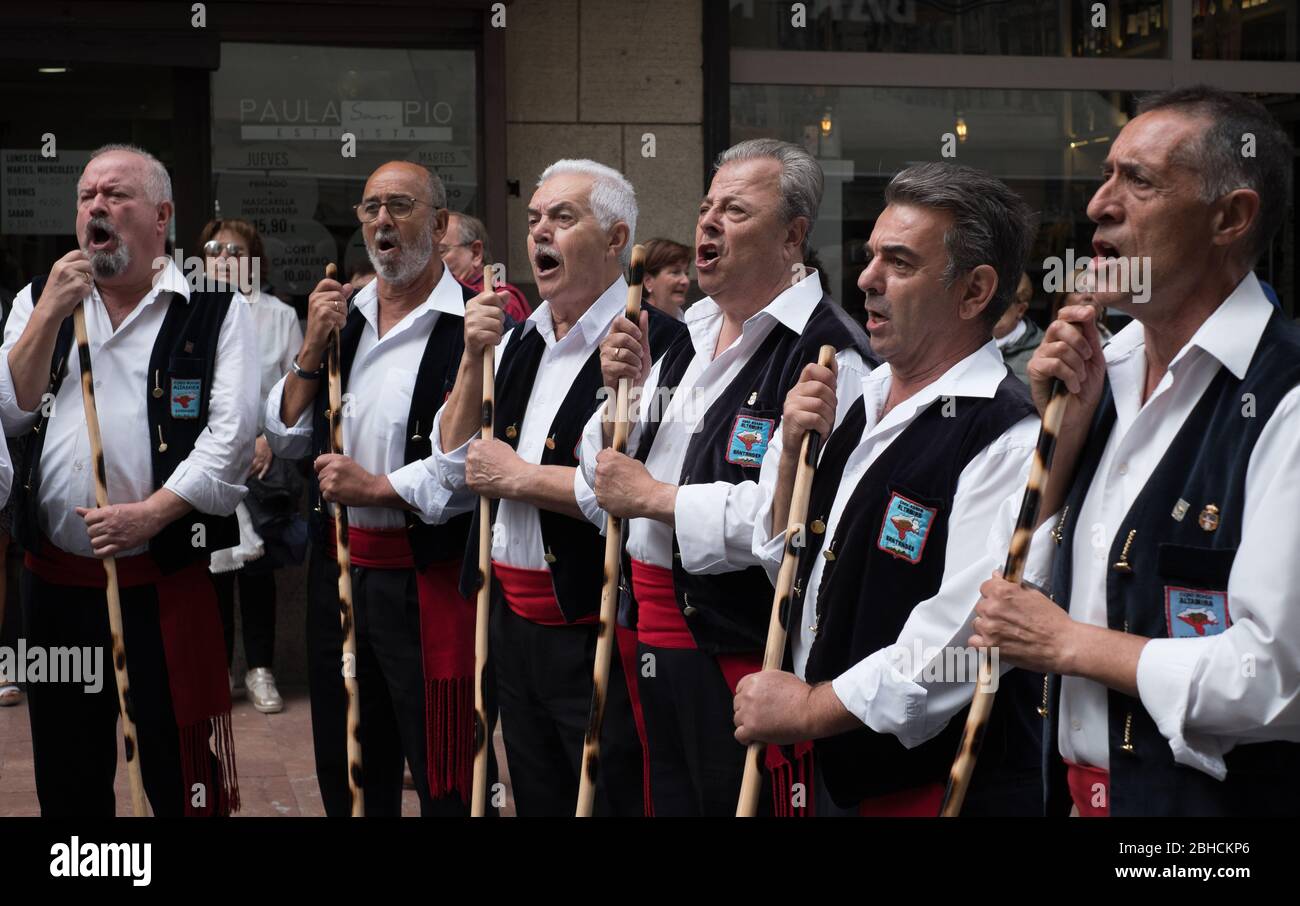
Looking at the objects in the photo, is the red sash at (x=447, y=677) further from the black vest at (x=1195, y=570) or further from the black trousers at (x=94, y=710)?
the black vest at (x=1195, y=570)

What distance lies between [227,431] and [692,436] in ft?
5.00

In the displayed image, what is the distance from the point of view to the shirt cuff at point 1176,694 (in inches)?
97.5

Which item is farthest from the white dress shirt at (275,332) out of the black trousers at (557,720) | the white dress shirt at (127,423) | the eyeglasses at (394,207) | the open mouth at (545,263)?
the black trousers at (557,720)

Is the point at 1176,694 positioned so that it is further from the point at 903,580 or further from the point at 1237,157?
the point at 1237,157

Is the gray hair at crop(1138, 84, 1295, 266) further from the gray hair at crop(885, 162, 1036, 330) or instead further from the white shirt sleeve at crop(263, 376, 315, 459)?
the white shirt sleeve at crop(263, 376, 315, 459)

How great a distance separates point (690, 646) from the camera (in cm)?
385

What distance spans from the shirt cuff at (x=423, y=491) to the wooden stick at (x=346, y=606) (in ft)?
0.72

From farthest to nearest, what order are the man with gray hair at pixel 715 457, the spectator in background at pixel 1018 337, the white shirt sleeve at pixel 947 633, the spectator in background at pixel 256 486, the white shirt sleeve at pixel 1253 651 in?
the spectator in background at pixel 1018 337
the spectator in background at pixel 256 486
the man with gray hair at pixel 715 457
the white shirt sleeve at pixel 947 633
the white shirt sleeve at pixel 1253 651

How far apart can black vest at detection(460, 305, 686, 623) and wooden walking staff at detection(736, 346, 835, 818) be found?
3.47ft

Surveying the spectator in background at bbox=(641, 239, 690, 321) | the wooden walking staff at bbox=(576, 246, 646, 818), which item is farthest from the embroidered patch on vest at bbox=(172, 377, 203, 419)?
the spectator in background at bbox=(641, 239, 690, 321)

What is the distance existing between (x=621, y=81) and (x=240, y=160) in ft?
6.34

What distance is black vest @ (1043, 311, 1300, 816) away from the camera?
2.50 metres

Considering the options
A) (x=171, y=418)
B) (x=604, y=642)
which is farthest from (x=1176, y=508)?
(x=171, y=418)

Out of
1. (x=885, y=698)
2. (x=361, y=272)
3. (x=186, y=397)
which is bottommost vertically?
(x=885, y=698)
